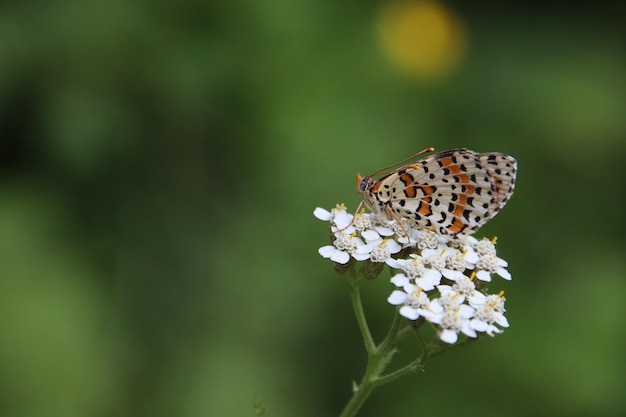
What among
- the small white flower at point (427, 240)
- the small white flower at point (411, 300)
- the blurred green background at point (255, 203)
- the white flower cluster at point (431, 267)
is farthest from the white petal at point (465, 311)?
the blurred green background at point (255, 203)

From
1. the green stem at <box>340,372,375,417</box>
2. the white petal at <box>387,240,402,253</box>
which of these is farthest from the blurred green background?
the green stem at <box>340,372,375,417</box>

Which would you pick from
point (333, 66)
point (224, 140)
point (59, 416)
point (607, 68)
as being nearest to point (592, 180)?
point (607, 68)

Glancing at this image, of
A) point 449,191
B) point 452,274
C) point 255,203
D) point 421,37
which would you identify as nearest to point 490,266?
point 452,274

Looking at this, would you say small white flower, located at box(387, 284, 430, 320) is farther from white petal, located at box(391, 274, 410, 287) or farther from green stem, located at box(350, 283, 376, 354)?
green stem, located at box(350, 283, 376, 354)

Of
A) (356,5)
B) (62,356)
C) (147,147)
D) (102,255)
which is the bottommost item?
(62,356)

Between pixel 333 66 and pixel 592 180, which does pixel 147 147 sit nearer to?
pixel 333 66
